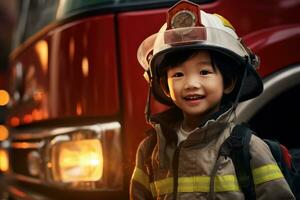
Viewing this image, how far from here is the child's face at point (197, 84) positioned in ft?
6.16

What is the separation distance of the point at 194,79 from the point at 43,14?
1605mm

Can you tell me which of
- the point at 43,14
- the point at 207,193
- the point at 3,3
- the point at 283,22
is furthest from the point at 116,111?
the point at 3,3

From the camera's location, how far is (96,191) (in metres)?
2.36

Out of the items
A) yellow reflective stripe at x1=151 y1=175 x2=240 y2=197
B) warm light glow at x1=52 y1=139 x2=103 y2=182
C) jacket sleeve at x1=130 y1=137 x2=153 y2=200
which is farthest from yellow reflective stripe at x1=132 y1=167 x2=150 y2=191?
warm light glow at x1=52 y1=139 x2=103 y2=182

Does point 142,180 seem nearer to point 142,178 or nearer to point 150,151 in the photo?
point 142,178

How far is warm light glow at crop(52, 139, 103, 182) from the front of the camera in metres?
2.33

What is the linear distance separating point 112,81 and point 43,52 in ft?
2.15

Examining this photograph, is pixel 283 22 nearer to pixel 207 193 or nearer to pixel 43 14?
pixel 207 193

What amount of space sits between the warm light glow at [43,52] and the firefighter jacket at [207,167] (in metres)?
1.00

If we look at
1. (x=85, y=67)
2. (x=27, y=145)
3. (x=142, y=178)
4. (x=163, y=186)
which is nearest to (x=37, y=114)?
(x=27, y=145)

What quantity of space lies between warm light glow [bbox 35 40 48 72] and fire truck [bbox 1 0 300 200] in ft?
0.31

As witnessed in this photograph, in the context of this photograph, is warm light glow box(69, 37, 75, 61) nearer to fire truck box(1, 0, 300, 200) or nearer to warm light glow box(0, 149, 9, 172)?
fire truck box(1, 0, 300, 200)

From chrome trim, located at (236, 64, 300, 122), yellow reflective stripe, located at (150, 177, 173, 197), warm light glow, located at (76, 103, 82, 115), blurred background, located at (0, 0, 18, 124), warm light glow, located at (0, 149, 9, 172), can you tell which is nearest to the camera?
yellow reflective stripe, located at (150, 177, 173, 197)

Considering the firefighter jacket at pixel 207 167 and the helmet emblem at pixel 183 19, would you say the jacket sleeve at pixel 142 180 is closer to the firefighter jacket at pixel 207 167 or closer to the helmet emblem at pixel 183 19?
the firefighter jacket at pixel 207 167
